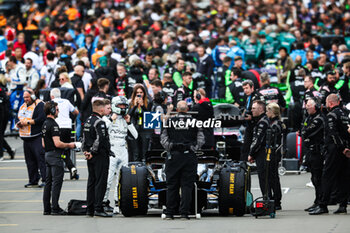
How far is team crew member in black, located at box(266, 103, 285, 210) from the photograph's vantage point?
623 inches

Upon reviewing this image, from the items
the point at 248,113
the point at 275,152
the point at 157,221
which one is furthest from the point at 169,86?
the point at 157,221

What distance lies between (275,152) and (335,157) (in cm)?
104

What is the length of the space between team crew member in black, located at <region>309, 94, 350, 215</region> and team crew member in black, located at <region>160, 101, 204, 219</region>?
89.4 inches

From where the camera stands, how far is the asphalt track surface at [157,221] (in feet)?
45.0

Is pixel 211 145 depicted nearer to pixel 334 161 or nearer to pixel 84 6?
pixel 334 161

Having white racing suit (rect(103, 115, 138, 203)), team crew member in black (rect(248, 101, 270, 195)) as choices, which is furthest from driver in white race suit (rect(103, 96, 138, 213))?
team crew member in black (rect(248, 101, 270, 195))

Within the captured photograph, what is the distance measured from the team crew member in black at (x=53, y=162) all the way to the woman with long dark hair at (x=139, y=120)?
338cm

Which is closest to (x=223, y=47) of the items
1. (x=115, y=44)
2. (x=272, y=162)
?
(x=115, y=44)

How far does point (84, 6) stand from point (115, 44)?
34.6 feet

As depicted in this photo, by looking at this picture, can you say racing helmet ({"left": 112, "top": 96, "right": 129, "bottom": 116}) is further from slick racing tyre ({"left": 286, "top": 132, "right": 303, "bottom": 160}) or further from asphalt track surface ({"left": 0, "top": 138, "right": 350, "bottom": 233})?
slick racing tyre ({"left": 286, "top": 132, "right": 303, "bottom": 160})

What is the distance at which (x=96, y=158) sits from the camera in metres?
15.0

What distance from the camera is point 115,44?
30.6 meters

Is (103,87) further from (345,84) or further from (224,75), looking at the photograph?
(345,84)

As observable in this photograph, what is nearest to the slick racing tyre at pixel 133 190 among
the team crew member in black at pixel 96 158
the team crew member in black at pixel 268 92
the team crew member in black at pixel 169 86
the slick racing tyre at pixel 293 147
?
the team crew member in black at pixel 96 158
